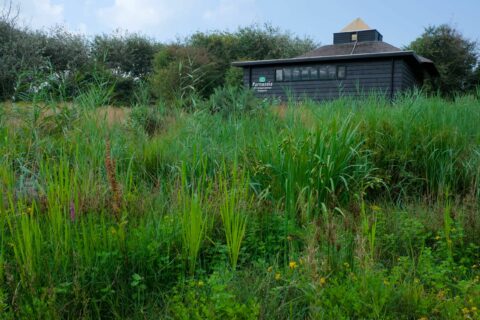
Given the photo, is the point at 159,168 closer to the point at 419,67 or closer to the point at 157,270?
the point at 157,270

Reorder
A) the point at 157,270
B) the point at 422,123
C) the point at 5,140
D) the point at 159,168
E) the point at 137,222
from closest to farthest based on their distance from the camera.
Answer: the point at 157,270, the point at 137,222, the point at 5,140, the point at 159,168, the point at 422,123

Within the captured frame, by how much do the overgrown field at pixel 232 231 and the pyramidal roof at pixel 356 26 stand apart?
26.9 m

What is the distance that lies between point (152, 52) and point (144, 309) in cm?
3112

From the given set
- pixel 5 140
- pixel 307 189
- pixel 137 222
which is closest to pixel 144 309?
pixel 137 222

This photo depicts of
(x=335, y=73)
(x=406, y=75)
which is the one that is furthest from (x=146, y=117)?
(x=406, y=75)

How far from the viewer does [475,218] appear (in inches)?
115

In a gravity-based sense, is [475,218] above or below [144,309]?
above

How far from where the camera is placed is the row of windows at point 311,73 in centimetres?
2035

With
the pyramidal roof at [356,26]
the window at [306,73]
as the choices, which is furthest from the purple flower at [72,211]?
the pyramidal roof at [356,26]

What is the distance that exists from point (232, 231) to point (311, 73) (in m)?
19.2

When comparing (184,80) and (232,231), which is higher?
(184,80)

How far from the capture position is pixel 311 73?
2081cm

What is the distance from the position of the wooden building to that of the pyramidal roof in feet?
22.4

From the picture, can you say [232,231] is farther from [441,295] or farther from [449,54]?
[449,54]
